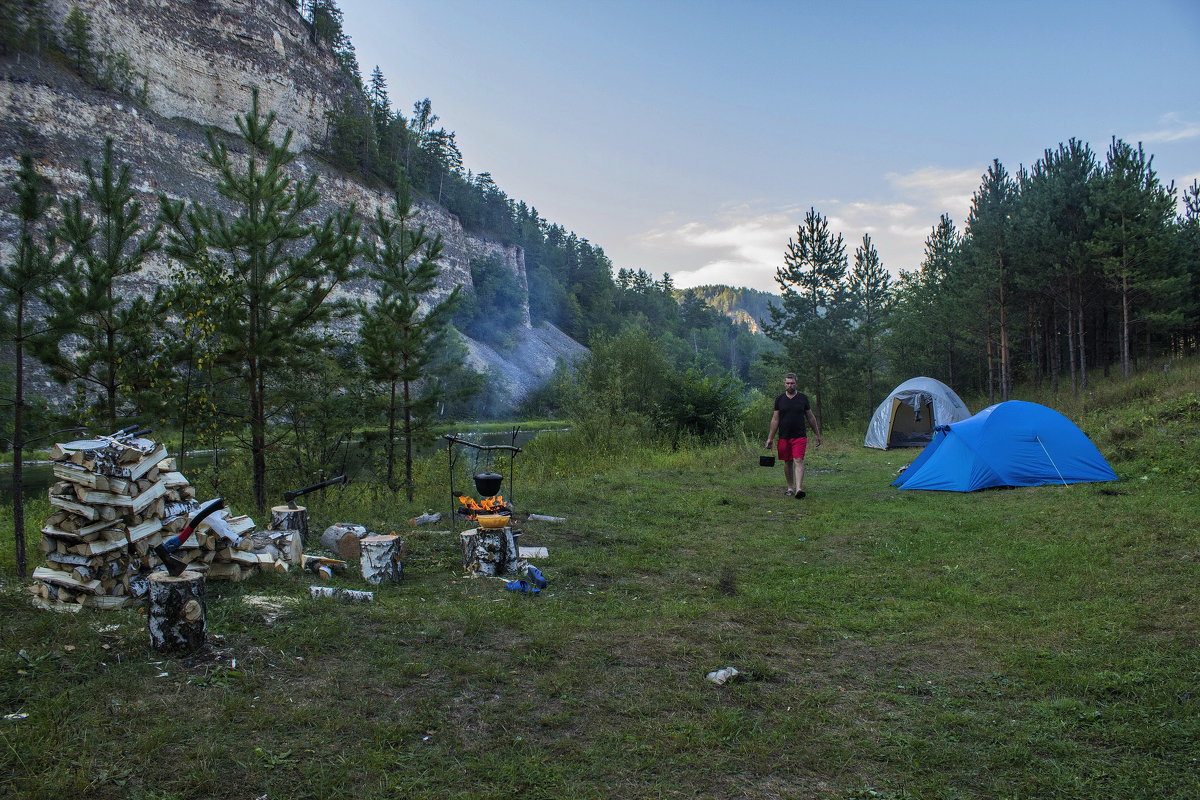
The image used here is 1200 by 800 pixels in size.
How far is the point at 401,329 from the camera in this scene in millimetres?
11898

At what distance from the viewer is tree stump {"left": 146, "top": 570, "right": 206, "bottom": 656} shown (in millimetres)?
3814

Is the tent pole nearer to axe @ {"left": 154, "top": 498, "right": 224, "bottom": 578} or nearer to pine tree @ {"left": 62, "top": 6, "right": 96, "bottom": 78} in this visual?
axe @ {"left": 154, "top": 498, "right": 224, "bottom": 578}

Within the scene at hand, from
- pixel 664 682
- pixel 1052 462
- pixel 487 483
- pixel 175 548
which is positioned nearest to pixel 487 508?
pixel 487 483

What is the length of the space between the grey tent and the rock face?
18.7 m

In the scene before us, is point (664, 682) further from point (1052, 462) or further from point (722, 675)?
point (1052, 462)

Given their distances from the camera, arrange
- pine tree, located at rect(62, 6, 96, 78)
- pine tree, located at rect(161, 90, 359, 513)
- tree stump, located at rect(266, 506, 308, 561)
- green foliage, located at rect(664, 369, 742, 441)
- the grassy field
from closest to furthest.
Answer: the grassy field → tree stump, located at rect(266, 506, 308, 561) → pine tree, located at rect(161, 90, 359, 513) → green foliage, located at rect(664, 369, 742, 441) → pine tree, located at rect(62, 6, 96, 78)

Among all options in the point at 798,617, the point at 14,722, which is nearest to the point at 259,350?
the point at 14,722

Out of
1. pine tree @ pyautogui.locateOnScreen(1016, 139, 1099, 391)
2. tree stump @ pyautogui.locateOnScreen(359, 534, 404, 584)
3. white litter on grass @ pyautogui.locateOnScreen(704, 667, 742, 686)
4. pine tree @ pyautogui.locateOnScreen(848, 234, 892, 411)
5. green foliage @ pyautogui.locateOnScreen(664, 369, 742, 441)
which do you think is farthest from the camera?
pine tree @ pyautogui.locateOnScreen(848, 234, 892, 411)

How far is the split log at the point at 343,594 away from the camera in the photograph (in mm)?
5086

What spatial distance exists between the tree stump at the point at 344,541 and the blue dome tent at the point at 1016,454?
8482 mm

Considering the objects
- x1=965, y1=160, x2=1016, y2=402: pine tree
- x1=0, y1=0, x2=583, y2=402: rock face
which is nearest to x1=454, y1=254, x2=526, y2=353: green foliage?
x1=0, y1=0, x2=583, y2=402: rock face

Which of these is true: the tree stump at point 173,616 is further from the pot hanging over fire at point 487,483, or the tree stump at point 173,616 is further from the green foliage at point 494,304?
the green foliage at point 494,304

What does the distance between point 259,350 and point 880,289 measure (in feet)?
84.6

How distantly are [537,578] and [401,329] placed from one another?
735cm
